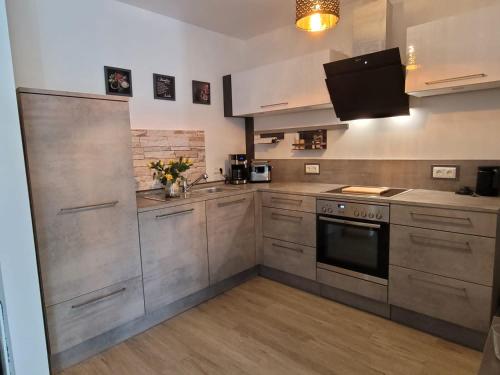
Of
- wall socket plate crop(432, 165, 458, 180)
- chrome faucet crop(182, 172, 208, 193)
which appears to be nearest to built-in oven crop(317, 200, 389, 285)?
wall socket plate crop(432, 165, 458, 180)

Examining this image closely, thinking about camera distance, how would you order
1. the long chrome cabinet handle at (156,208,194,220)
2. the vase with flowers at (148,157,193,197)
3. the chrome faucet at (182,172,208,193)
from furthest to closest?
the chrome faucet at (182,172,208,193)
the vase with flowers at (148,157,193,197)
the long chrome cabinet handle at (156,208,194,220)

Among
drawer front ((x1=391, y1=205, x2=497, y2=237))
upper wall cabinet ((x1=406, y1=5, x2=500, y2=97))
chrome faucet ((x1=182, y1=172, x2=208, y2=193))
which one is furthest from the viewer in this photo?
chrome faucet ((x1=182, y1=172, x2=208, y2=193))

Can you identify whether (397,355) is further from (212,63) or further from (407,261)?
(212,63)

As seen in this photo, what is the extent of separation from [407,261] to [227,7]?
7.96ft

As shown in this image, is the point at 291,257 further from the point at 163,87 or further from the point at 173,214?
the point at 163,87

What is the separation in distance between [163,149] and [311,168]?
143 centimetres

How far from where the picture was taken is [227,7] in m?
2.66

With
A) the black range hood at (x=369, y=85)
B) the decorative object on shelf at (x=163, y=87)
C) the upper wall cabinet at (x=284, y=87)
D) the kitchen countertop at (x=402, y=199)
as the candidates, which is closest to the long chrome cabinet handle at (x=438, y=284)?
the kitchen countertop at (x=402, y=199)

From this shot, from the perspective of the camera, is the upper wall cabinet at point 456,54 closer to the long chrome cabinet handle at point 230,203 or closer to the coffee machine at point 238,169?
the long chrome cabinet handle at point 230,203

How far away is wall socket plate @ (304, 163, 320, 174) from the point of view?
3092 mm

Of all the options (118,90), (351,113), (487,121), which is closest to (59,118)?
(118,90)

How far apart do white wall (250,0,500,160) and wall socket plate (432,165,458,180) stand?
78 millimetres

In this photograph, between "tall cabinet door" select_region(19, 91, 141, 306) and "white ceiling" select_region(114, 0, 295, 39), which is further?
"white ceiling" select_region(114, 0, 295, 39)

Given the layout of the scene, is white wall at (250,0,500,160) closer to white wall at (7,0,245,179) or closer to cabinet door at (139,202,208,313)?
white wall at (7,0,245,179)
